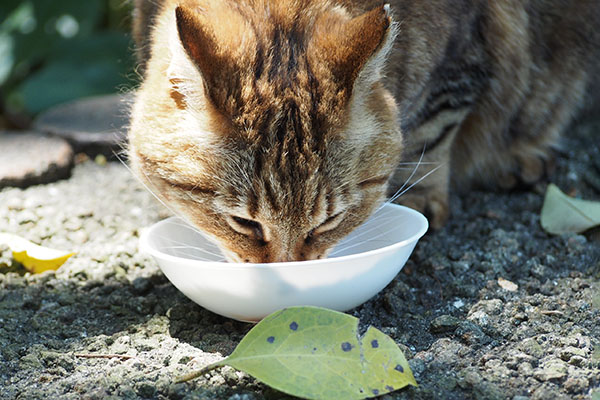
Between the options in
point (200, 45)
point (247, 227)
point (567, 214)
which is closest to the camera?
point (200, 45)

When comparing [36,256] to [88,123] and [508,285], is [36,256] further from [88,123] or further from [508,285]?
[88,123]

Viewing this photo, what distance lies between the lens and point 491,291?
7.16 ft

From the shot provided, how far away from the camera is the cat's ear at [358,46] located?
1795 millimetres

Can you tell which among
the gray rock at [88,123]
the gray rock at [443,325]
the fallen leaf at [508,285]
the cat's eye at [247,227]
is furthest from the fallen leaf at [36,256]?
the fallen leaf at [508,285]

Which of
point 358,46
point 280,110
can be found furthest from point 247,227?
point 358,46

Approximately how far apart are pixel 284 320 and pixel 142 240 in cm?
57

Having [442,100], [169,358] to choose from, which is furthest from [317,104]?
[442,100]

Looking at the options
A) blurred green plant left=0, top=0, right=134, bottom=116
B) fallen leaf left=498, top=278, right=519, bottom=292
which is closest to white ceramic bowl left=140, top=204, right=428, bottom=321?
fallen leaf left=498, top=278, right=519, bottom=292

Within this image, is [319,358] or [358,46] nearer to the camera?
[319,358]

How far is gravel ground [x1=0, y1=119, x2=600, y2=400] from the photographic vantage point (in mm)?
1725

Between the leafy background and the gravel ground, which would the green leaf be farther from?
the leafy background

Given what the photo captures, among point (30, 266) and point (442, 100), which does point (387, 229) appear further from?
point (30, 266)

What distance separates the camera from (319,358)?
5.38 ft

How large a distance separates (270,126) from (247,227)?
→ 0.97 ft
